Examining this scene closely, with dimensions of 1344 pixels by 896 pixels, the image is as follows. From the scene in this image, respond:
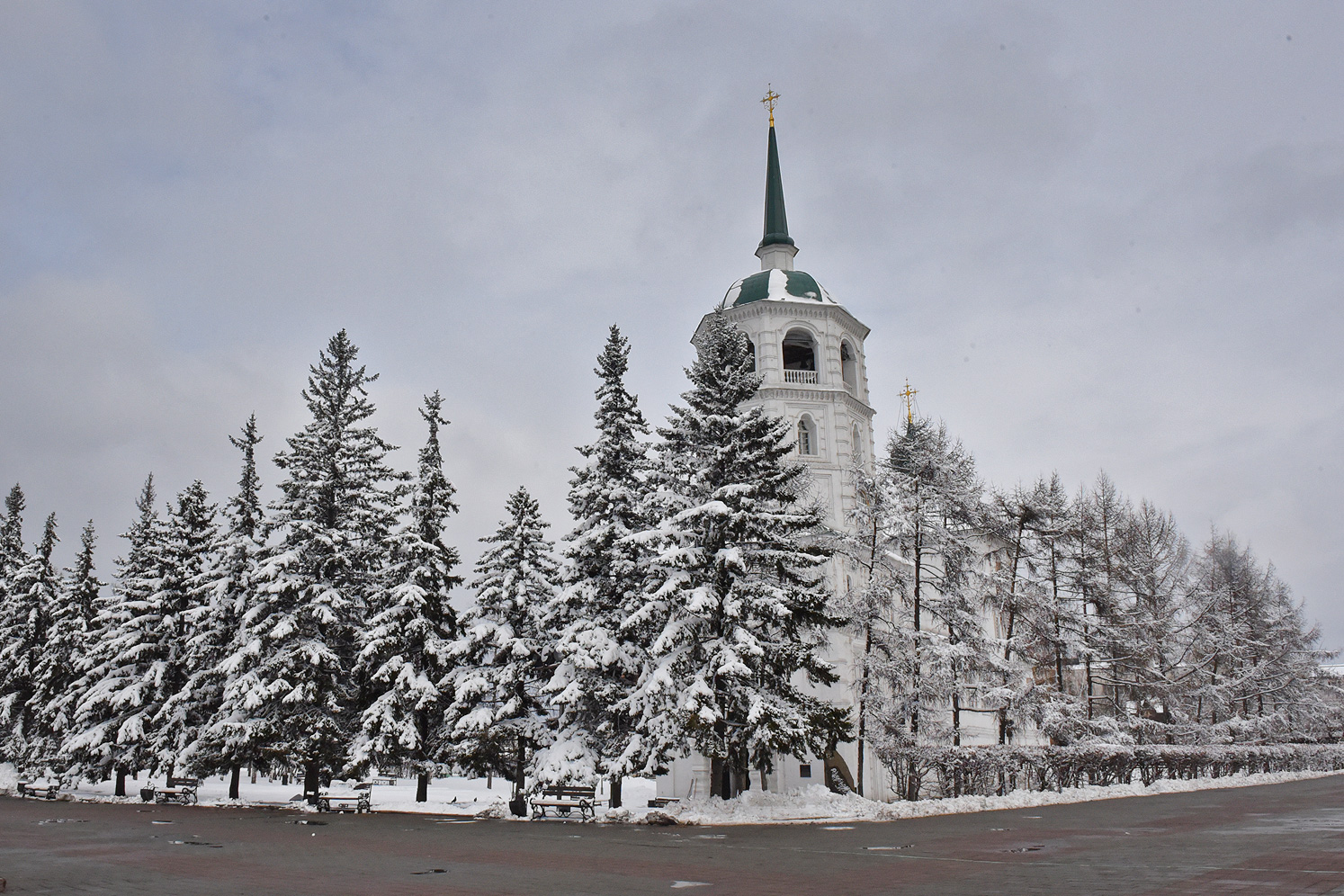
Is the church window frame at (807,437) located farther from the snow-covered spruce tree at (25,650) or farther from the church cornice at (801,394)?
the snow-covered spruce tree at (25,650)

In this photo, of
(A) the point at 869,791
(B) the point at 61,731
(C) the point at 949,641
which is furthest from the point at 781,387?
(B) the point at 61,731

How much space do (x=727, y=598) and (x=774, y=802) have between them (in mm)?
5342

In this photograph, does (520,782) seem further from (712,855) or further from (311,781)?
(712,855)

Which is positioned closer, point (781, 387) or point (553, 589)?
point (553, 589)

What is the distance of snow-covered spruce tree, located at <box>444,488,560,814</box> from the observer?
86.5 ft

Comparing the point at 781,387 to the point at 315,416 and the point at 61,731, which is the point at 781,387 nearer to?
the point at 315,416

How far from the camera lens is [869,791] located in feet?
109

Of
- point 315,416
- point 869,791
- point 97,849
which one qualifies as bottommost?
point 869,791

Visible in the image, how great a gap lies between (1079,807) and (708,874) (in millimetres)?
16521

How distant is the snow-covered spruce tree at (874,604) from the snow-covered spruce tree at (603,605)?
261 inches

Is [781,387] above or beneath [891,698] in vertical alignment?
above

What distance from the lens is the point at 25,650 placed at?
4125 cm

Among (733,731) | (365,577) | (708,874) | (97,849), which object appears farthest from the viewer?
(365,577)

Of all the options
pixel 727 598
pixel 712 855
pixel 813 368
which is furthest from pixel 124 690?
pixel 813 368
